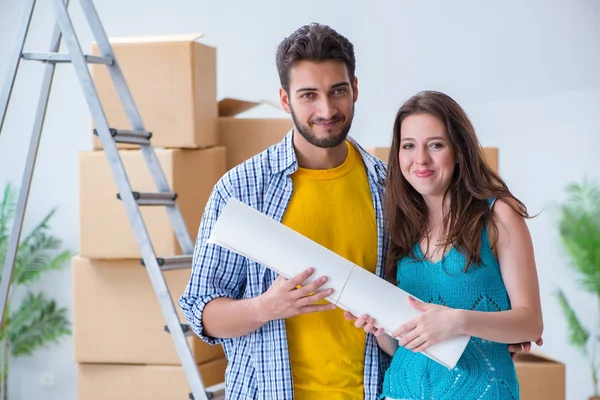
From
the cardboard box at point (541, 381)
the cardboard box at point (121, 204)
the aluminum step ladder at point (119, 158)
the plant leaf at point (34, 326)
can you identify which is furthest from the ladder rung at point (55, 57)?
the plant leaf at point (34, 326)

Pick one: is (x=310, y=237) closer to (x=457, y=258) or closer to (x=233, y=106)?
(x=457, y=258)

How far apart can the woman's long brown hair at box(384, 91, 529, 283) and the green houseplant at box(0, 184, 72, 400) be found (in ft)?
11.2

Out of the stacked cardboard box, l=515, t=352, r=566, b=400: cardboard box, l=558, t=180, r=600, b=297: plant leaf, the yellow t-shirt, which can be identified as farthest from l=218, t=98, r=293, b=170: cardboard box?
l=558, t=180, r=600, b=297: plant leaf

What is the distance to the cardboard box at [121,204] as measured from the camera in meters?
2.58

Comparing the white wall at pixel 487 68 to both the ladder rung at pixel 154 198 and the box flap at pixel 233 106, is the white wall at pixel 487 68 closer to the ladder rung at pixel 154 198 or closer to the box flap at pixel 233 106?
the box flap at pixel 233 106

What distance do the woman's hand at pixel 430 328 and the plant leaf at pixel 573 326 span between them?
3278 millimetres

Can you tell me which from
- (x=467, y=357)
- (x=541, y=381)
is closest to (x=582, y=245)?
(x=541, y=381)

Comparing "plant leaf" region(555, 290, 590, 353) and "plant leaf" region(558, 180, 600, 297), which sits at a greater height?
"plant leaf" region(558, 180, 600, 297)

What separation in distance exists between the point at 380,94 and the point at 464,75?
0.47 metres

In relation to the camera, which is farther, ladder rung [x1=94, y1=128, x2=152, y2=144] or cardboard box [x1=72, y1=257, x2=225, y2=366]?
cardboard box [x1=72, y1=257, x2=225, y2=366]

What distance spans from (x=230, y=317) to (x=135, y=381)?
1343 millimetres

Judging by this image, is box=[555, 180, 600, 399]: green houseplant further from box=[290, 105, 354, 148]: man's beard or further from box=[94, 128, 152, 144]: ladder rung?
box=[290, 105, 354, 148]: man's beard

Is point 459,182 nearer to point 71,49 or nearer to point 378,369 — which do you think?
point 378,369

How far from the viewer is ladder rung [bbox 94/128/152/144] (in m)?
2.28
